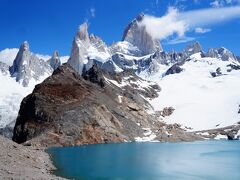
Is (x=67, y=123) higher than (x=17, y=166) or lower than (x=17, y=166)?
higher

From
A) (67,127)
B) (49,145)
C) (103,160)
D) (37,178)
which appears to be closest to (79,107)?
(67,127)

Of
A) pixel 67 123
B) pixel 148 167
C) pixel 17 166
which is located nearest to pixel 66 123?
pixel 67 123

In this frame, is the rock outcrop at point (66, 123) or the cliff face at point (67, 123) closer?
the rock outcrop at point (66, 123)

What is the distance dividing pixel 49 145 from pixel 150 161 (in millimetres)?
58847

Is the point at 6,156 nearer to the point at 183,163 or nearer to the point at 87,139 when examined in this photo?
the point at 183,163

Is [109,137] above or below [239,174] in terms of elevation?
above

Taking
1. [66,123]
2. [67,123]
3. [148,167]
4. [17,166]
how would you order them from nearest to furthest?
[17,166]
[148,167]
[66,123]
[67,123]

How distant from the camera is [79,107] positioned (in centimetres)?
19075

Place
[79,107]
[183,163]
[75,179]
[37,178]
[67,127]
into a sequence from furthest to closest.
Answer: [79,107] → [67,127] → [183,163] → [75,179] → [37,178]

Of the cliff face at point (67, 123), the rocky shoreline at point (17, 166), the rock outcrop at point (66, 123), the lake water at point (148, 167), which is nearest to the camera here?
the rocky shoreline at point (17, 166)

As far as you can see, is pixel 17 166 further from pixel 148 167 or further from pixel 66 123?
pixel 66 123

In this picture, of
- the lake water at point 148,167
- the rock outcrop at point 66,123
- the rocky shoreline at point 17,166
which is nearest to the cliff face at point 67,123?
the rock outcrop at point 66,123

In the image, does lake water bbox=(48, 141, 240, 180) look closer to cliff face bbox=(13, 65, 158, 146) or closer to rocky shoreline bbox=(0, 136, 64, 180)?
rocky shoreline bbox=(0, 136, 64, 180)

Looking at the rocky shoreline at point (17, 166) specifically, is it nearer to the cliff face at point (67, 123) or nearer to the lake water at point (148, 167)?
the lake water at point (148, 167)
